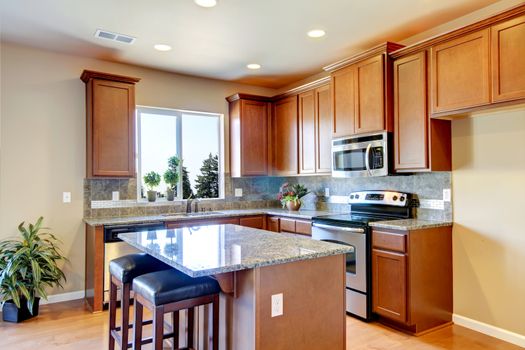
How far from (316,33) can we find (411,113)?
1.16 meters

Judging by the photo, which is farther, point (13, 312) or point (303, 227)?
point (303, 227)

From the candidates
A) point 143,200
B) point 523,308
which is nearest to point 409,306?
point 523,308

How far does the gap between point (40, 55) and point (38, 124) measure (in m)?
0.73

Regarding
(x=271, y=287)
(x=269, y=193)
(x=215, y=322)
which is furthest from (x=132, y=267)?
(x=269, y=193)

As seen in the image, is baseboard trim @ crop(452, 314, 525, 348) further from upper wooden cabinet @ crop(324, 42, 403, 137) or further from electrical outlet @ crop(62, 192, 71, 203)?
electrical outlet @ crop(62, 192, 71, 203)

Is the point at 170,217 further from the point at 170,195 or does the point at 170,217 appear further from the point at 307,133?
the point at 307,133

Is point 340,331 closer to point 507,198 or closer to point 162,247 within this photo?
point 162,247

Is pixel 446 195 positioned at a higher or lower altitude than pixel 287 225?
higher

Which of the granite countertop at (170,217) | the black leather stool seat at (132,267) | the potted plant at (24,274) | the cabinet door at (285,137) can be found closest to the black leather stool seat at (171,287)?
the black leather stool seat at (132,267)

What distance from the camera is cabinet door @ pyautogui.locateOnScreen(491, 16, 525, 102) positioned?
245 centimetres

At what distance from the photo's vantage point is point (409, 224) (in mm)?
3047

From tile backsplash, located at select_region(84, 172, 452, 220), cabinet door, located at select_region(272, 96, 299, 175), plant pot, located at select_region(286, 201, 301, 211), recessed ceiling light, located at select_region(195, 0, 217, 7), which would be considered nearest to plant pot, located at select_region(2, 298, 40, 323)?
tile backsplash, located at select_region(84, 172, 452, 220)

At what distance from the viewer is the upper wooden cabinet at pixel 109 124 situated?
12.5ft

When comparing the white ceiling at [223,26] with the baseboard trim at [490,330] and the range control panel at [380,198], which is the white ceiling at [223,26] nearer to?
the range control panel at [380,198]
